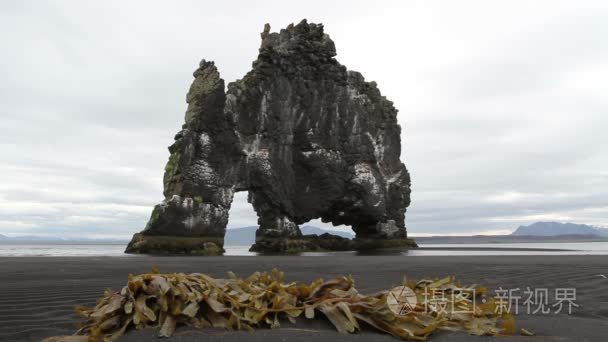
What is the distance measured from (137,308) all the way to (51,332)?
1.23 meters

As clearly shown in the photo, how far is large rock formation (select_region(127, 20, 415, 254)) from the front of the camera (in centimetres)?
3622

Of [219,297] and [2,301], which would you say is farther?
[2,301]

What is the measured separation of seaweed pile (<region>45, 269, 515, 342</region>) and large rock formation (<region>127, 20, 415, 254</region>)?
101 feet

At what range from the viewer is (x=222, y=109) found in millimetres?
37781

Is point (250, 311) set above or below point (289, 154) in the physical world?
below

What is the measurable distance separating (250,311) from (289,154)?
138 feet

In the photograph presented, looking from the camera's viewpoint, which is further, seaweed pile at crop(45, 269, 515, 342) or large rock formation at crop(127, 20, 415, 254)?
large rock formation at crop(127, 20, 415, 254)

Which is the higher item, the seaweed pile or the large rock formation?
the large rock formation

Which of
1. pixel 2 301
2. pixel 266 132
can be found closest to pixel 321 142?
pixel 266 132

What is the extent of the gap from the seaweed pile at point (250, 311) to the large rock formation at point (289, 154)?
3068 cm

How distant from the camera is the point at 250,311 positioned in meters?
3.35

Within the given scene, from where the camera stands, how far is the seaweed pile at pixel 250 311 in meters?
3.17

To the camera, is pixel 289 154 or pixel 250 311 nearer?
pixel 250 311

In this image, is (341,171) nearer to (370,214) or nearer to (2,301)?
(370,214)
